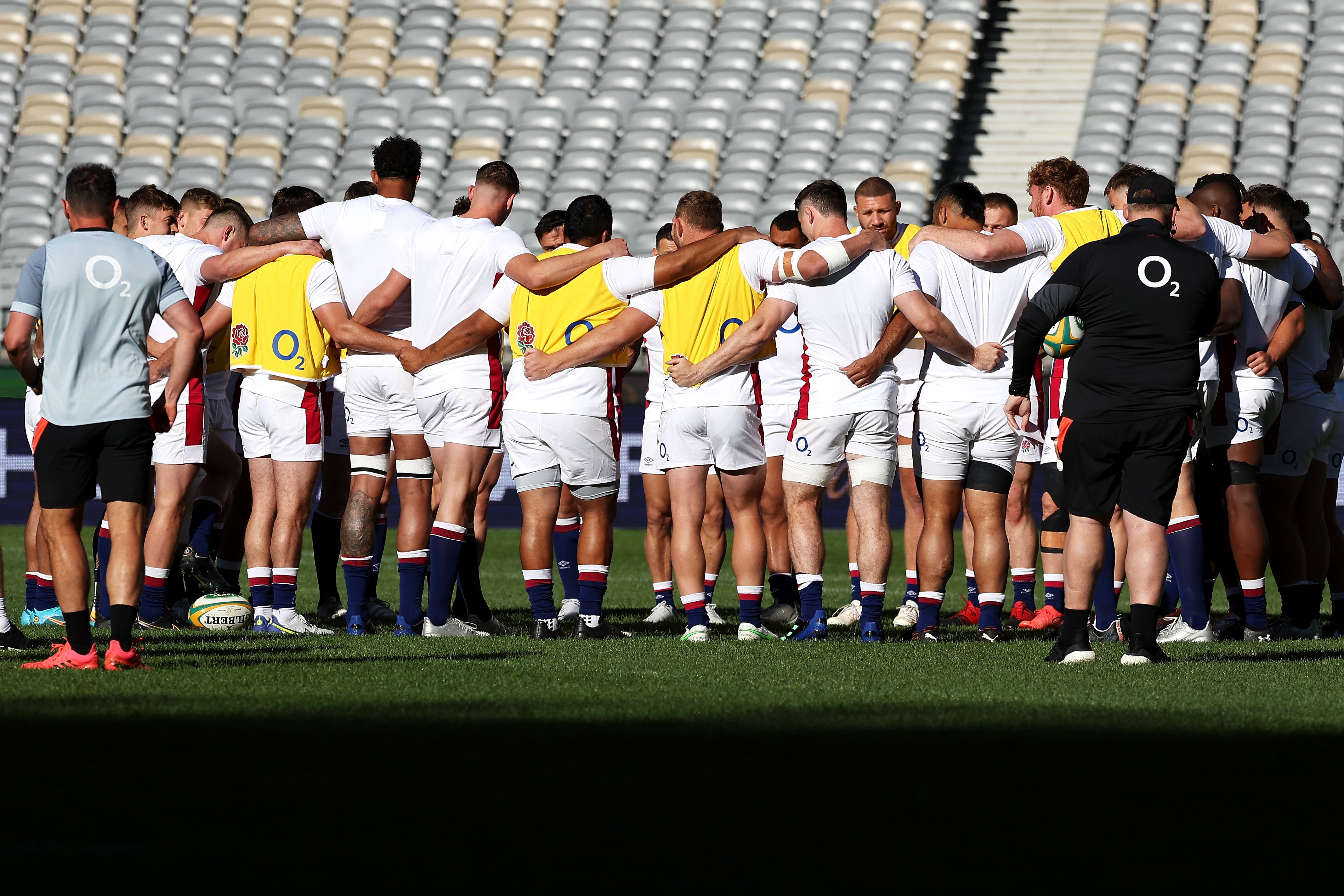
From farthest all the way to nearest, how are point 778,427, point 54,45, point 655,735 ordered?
point 54,45
point 778,427
point 655,735

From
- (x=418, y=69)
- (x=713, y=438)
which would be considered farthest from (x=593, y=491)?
(x=418, y=69)

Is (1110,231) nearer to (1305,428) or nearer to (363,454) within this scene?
(1305,428)

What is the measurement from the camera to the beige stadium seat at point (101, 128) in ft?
74.3

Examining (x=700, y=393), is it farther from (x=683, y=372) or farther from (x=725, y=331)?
(x=725, y=331)

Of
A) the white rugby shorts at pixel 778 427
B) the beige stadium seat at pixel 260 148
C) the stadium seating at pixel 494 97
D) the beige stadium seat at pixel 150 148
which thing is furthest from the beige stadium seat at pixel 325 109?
the white rugby shorts at pixel 778 427

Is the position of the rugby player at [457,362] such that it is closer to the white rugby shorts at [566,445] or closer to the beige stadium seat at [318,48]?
the white rugby shorts at [566,445]

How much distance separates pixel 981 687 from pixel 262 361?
435 cm

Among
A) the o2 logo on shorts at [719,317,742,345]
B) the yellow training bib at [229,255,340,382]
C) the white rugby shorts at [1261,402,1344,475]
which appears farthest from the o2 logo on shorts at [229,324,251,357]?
the white rugby shorts at [1261,402,1344,475]

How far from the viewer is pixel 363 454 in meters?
8.56

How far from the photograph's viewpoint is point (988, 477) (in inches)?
326

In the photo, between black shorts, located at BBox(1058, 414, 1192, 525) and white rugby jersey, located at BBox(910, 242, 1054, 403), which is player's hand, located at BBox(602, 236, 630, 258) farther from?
black shorts, located at BBox(1058, 414, 1192, 525)

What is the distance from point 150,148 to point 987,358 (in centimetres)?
1688

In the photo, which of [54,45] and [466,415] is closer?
[466,415]

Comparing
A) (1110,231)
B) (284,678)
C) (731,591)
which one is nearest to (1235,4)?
(731,591)
